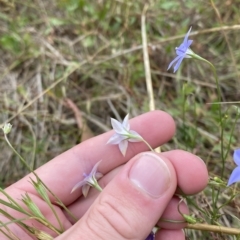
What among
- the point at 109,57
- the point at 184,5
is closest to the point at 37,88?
the point at 109,57

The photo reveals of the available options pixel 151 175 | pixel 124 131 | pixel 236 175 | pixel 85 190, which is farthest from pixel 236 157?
pixel 85 190

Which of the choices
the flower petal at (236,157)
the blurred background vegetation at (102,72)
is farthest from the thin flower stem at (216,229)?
the blurred background vegetation at (102,72)

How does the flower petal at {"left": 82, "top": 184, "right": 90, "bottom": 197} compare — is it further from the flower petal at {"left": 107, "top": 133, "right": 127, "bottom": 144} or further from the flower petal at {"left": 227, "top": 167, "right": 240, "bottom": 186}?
the flower petal at {"left": 227, "top": 167, "right": 240, "bottom": 186}

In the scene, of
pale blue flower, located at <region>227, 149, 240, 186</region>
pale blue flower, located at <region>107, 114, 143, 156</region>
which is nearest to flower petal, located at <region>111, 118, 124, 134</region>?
pale blue flower, located at <region>107, 114, 143, 156</region>

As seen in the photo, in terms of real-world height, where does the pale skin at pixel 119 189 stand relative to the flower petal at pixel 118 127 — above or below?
below

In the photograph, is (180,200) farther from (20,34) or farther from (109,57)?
(20,34)

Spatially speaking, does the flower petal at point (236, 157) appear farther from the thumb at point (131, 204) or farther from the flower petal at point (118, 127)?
the flower petal at point (118, 127)

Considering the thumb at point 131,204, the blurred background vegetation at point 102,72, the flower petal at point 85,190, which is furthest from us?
the blurred background vegetation at point 102,72

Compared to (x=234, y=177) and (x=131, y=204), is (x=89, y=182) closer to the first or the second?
(x=131, y=204)
